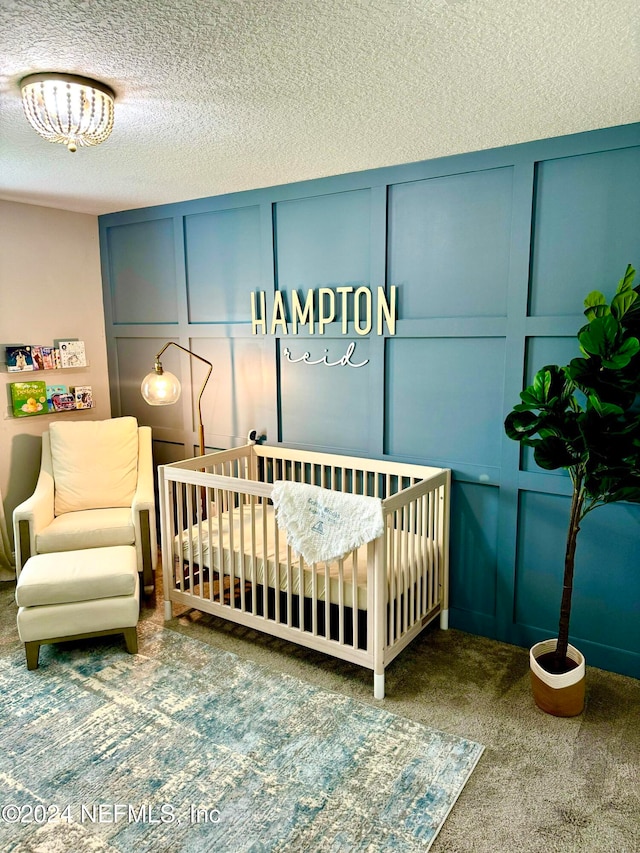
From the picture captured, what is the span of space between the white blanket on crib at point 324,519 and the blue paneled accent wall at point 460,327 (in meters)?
0.73

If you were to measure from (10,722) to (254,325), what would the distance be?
230cm

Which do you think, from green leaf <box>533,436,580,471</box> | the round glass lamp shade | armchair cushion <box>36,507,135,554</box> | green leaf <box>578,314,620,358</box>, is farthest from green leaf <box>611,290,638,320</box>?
armchair cushion <box>36,507,135,554</box>

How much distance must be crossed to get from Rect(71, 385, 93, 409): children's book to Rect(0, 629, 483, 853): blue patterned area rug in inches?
76.3

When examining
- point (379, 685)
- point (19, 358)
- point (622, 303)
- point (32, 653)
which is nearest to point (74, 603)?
point (32, 653)

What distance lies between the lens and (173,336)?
4035 mm

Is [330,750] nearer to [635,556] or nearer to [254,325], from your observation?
[635,556]

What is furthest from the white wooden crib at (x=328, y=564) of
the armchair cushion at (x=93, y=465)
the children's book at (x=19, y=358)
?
the children's book at (x=19, y=358)

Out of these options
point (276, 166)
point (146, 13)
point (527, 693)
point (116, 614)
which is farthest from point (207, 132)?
point (527, 693)

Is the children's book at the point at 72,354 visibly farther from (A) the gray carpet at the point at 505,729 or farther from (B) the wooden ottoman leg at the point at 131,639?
(B) the wooden ottoman leg at the point at 131,639

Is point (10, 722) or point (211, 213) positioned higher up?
point (211, 213)

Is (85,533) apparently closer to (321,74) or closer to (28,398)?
(28,398)

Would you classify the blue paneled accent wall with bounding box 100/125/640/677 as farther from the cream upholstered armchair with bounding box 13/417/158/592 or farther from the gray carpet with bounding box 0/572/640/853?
the cream upholstered armchair with bounding box 13/417/158/592

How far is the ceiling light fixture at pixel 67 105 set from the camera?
1869 millimetres

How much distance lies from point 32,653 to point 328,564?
1386 mm
